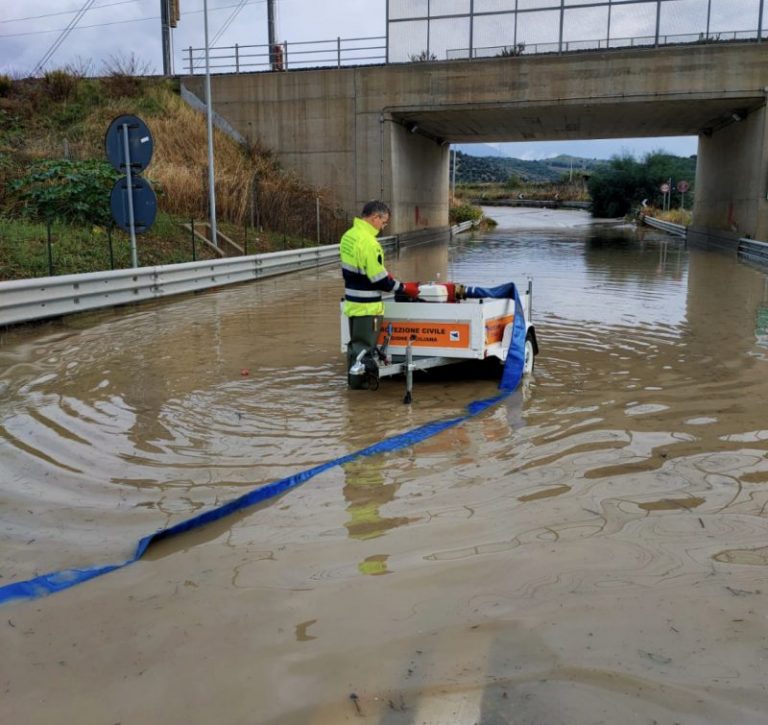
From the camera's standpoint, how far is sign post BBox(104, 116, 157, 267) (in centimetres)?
1323

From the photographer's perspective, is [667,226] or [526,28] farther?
[667,226]

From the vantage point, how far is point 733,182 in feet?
104

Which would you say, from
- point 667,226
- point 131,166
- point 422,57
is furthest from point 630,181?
point 131,166

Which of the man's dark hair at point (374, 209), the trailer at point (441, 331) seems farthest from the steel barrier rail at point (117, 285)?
the man's dark hair at point (374, 209)

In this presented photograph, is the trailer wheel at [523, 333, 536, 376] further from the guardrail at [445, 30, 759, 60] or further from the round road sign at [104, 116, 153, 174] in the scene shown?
the guardrail at [445, 30, 759, 60]

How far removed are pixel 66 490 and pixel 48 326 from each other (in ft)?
24.3

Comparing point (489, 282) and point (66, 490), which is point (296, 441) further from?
point (489, 282)

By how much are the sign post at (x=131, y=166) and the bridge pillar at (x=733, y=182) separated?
864 inches

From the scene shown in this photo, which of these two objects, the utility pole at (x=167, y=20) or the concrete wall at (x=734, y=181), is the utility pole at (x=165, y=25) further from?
the concrete wall at (x=734, y=181)

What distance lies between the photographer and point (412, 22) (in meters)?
30.9

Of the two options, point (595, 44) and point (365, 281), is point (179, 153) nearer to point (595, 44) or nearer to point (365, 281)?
point (595, 44)

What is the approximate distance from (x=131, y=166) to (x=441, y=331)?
8.25 m

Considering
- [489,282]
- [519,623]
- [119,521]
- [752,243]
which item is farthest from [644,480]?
[752,243]

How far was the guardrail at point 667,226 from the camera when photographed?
39.8 metres
